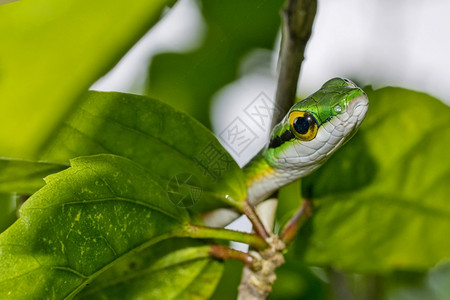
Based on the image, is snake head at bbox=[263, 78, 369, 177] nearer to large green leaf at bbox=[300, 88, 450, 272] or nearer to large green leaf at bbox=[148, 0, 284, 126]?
large green leaf at bbox=[300, 88, 450, 272]

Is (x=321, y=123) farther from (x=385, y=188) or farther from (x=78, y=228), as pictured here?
(x=78, y=228)

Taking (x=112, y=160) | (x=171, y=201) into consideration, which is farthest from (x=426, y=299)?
(x=112, y=160)


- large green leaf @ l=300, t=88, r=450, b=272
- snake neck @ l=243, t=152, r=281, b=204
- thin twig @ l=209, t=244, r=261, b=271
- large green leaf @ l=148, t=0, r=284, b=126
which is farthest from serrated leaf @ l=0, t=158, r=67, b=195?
large green leaf @ l=148, t=0, r=284, b=126

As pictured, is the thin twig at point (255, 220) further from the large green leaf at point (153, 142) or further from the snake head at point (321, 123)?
the snake head at point (321, 123)

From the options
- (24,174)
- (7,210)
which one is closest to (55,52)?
(24,174)

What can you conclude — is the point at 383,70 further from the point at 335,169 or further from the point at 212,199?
the point at 212,199

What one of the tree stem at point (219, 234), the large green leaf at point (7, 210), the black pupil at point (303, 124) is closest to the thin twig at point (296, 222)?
the tree stem at point (219, 234)
